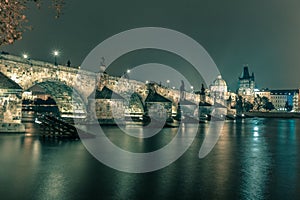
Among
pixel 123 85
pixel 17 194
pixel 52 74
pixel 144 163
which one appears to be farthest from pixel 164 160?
pixel 123 85

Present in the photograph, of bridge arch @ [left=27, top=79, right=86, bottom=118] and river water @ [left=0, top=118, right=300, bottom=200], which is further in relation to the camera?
bridge arch @ [left=27, top=79, right=86, bottom=118]

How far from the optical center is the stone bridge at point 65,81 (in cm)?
4281

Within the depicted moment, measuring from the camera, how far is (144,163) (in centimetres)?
1845

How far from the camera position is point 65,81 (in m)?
52.8

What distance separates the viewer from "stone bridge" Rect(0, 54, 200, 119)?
4281 centimetres

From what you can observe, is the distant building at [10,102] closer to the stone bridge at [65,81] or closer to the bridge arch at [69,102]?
the stone bridge at [65,81]

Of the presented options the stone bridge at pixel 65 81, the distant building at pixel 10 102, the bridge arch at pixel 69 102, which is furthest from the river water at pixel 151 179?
the bridge arch at pixel 69 102

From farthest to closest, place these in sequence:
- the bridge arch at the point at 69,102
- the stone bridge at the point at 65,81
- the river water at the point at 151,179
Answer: the bridge arch at the point at 69,102, the stone bridge at the point at 65,81, the river water at the point at 151,179

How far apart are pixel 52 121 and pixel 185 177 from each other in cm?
2132

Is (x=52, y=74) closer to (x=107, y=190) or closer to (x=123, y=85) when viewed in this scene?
(x=123, y=85)

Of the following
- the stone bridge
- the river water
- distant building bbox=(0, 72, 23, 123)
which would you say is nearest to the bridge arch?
the stone bridge

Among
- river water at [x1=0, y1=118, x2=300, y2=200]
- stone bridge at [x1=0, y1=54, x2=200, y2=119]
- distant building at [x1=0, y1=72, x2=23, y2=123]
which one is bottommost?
river water at [x1=0, y1=118, x2=300, y2=200]

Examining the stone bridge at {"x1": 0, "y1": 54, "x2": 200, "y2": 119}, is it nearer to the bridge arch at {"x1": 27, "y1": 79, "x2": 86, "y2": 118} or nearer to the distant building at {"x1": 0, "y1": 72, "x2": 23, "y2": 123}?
the bridge arch at {"x1": 27, "y1": 79, "x2": 86, "y2": 118}

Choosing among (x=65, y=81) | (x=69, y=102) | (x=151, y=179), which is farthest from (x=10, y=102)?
(x=151, y=179)
